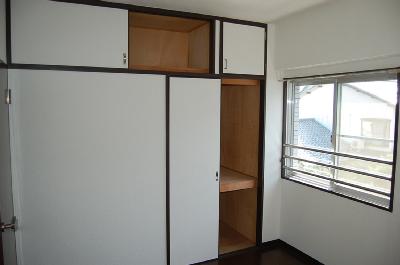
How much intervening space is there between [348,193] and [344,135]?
0.52 meters

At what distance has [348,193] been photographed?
270 centimetres

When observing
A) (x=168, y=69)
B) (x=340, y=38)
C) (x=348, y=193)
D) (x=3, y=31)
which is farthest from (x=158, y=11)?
(x=348, y=193)

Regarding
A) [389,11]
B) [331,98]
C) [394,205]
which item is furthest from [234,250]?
[389,11]

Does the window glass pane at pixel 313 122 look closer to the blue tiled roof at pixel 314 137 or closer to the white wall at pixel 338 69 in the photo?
the blue tiled roof at pixel 314 137

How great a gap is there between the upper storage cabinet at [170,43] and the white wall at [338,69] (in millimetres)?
829

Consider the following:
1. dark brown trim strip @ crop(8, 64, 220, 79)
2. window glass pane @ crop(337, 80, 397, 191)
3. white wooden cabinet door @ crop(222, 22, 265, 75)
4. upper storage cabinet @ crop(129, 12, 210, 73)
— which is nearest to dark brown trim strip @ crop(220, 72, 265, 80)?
white wooden cabinet door @ crop(222, 22, 265, 75)

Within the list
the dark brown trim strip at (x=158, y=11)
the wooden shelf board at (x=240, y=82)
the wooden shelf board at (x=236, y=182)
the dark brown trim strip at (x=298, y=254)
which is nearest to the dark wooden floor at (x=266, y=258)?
the dark brown trim strip at (x=298, y=254)

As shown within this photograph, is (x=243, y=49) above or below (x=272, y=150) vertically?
above

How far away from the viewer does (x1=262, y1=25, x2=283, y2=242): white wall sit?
10.7 feet

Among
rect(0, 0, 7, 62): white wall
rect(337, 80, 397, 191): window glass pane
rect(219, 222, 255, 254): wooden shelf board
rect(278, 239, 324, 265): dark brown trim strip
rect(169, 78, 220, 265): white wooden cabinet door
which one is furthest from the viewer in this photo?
rect(219, 222, 255, 254): wooden shelf board

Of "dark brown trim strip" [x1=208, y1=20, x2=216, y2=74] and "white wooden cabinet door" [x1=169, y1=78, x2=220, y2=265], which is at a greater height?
"dark brown trim strip" [x1=208, y1=20, x2=216, y2=74]

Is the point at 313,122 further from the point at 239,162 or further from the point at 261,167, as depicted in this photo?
the point at 239,162

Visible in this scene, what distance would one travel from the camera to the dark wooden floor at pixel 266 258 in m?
3.09

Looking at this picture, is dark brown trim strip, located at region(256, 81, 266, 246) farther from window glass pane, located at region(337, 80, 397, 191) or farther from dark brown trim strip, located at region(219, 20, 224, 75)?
window glass pane, located at region(337, 80, 397, 191)
